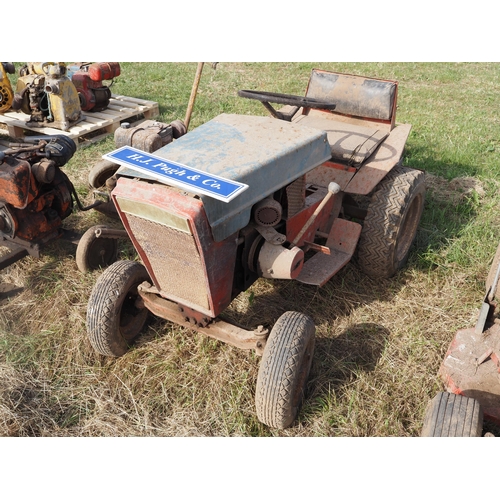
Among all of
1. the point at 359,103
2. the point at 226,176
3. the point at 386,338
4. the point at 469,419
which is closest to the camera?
the point at 469,419

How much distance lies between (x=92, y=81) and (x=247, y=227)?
4312mm

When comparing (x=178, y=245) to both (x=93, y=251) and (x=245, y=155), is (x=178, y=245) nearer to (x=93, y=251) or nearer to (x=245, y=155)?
(x=245, y=155)

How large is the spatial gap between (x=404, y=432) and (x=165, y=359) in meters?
1.51

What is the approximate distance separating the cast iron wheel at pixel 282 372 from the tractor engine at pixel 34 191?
2.13m

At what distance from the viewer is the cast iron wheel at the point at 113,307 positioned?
3.23 meters

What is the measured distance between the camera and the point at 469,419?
2572mm

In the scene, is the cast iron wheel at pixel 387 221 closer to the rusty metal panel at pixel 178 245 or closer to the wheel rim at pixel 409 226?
the wheel rim at pixel 409 226

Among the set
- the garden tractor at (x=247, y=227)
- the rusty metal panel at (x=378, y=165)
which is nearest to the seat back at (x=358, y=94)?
the rusty metal panel at (x=378, y=165)

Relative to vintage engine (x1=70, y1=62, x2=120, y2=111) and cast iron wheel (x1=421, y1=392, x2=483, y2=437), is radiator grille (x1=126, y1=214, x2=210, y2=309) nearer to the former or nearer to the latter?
cast iron wheel (x1=421, y1=392, x2=483, y2=437)

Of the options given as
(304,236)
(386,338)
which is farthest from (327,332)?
(304,236)

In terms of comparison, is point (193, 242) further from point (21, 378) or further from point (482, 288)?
point (482, 288)

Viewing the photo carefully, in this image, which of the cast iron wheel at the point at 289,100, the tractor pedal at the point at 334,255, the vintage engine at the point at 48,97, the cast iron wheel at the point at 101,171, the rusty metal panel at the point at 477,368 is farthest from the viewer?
the vintage engine at the point at 48,97

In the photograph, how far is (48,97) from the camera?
20.0ft

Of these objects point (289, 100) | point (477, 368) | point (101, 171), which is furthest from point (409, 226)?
point (101, 171)
